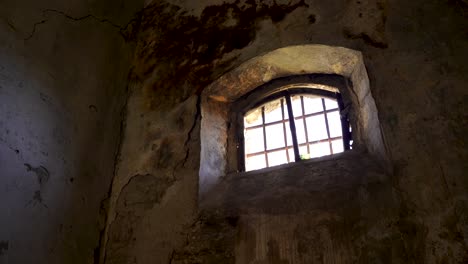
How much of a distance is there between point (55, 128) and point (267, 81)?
149 centimetres

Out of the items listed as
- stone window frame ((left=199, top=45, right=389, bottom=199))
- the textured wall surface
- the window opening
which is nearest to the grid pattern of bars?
the window opening

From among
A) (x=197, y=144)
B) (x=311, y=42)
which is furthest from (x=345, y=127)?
(x=197, y=144)

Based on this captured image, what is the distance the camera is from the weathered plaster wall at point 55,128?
2000 mm

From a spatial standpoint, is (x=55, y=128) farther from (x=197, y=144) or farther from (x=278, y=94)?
(x=278, y=94)

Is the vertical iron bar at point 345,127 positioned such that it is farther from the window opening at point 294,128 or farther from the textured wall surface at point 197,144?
the textured wall surface at point 197,144

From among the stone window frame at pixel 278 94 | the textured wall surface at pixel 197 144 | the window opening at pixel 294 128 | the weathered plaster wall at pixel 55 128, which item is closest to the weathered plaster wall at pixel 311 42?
the textured wall surface at pixel 197 144

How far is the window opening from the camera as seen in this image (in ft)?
8.32

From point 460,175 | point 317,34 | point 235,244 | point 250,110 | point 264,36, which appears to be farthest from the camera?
point 250,110

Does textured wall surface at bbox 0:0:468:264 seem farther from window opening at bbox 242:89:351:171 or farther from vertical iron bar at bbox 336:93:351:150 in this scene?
window opening at bbox 242:89:351:171

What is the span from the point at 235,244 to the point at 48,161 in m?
1.21

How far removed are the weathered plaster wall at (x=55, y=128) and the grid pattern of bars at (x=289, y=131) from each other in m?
1.02

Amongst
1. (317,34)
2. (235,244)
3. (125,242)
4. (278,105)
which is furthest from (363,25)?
(125,242)

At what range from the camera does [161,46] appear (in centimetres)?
303

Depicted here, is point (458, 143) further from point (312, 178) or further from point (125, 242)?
point (125, 242)
